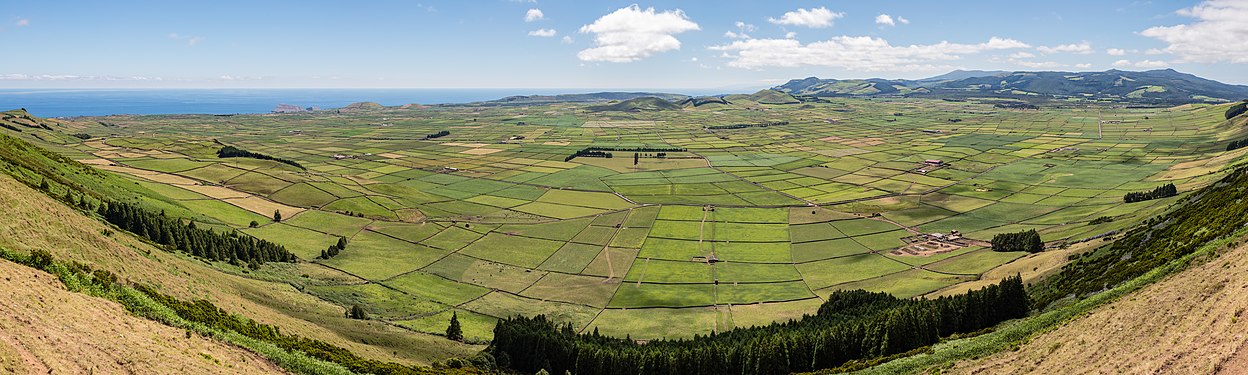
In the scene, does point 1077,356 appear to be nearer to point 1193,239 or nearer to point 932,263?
point 1193,239

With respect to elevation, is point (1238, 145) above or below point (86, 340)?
above

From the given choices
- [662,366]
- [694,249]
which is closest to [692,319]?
[662,366]

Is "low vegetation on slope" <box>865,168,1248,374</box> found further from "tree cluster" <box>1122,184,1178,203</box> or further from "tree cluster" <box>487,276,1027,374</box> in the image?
"tree cluster" <box>1122,184,1178,203</box>

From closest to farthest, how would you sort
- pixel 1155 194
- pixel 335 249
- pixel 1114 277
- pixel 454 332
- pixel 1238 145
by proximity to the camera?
pixel 1114 277 < pixel 454 332 < pixel 335 249 < pixel 1155 194 < pixel 1238 145

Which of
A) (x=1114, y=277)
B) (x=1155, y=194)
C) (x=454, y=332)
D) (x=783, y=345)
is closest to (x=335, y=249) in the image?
(x=454, y=332)

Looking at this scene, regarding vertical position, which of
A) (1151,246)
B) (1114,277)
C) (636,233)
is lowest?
(636,233)

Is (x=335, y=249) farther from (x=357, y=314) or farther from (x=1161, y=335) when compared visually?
(x=1161, y=335)
